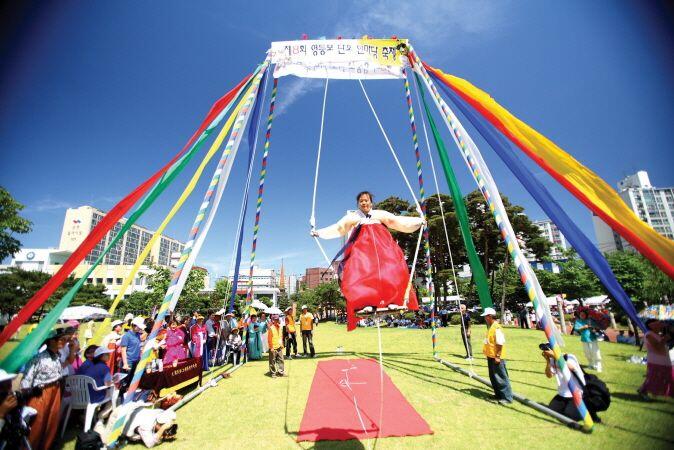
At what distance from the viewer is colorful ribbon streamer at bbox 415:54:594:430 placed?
4801 mm

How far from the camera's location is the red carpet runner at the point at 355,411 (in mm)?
4773

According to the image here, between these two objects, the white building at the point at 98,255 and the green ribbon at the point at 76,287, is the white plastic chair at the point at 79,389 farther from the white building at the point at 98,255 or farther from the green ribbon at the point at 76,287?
the white building at the point at 98,255

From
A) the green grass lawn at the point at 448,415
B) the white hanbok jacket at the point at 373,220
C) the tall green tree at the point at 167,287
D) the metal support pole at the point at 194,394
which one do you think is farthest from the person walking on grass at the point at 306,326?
the tall green tree at the point at 167,287

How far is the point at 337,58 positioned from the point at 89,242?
7169mm

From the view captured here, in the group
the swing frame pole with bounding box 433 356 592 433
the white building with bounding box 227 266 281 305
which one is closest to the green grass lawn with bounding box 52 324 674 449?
the swing frame pole with bounding box 433 356 592 433

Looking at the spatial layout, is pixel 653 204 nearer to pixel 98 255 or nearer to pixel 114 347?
pixel 114 347

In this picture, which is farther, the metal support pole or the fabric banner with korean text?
the fabric banner with korean text

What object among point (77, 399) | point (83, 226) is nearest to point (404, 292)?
point (77, 399)

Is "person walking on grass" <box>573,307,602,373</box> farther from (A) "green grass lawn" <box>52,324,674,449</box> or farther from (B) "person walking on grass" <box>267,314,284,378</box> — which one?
(B) "person walking on grass" <box>267,314,284,378</box>

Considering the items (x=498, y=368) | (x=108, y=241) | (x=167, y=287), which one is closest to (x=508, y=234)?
(x=498, y=368)

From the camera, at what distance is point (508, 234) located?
18.3 ft

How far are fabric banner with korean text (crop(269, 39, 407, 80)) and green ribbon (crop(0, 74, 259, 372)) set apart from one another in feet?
6.75

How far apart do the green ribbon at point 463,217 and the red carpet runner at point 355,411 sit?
3.28 metres

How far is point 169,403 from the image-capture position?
611cm
